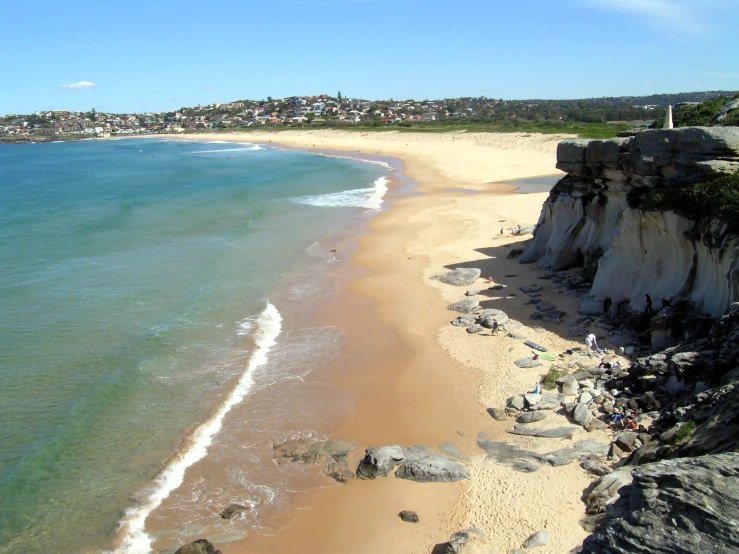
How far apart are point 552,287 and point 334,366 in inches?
352

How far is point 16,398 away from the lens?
15695 mm

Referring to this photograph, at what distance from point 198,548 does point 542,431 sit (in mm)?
7247

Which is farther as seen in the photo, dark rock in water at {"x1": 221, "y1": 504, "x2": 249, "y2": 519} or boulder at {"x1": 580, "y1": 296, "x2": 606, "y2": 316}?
boulder at {"x1": 580, "y1": 296, "x2": 606, "y2": 316}

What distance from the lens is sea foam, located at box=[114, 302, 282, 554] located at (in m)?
10.7

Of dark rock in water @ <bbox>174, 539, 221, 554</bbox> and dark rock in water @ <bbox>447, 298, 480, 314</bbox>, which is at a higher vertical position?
dark rock in water @ <bbox>447, 298, 480, 314</bbox>

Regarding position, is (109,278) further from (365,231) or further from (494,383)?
(494,383)

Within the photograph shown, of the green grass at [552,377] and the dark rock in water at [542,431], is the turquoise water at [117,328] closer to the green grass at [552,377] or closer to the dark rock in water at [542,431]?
the dark rock in water at [542,431]

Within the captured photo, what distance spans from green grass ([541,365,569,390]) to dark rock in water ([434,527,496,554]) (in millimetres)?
5483

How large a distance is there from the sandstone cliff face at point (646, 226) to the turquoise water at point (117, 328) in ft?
37.1

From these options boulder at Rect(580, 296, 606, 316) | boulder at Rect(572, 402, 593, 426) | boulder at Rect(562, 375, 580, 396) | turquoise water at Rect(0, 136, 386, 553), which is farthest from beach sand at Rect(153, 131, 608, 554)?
turquoise water at Rect(0, 136, 386, 553)

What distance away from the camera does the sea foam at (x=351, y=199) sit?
4223cm

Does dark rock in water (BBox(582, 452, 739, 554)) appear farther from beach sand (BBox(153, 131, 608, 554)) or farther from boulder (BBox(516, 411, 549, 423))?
boulder (BBox(516, 411, 549, 423))

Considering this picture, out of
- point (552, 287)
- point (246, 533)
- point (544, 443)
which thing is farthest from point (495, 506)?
point (552, 287)

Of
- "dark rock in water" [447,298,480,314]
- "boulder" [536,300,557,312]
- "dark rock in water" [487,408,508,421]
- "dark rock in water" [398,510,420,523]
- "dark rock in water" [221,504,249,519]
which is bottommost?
"dark rock in water" [221,504,249,519]
